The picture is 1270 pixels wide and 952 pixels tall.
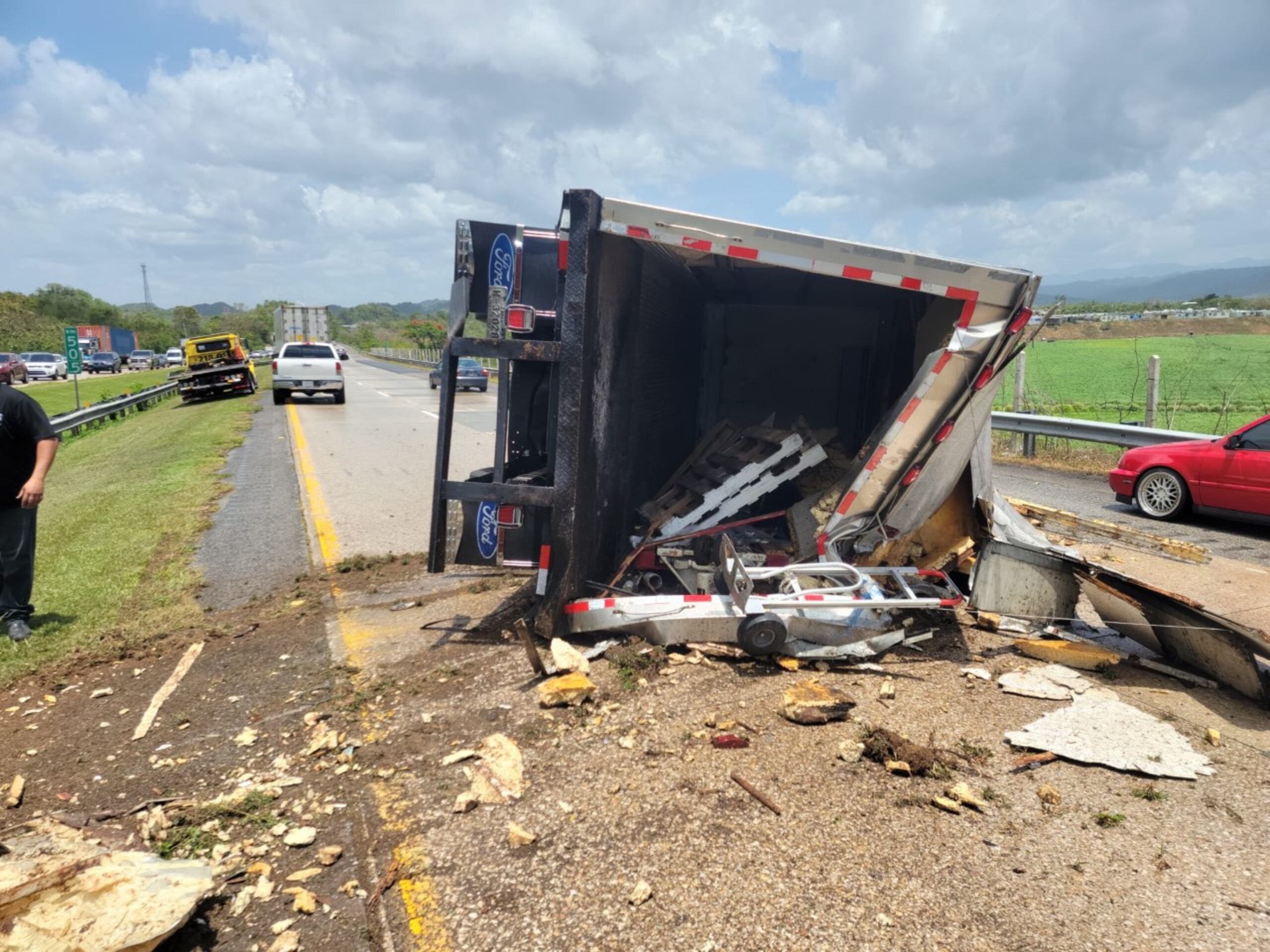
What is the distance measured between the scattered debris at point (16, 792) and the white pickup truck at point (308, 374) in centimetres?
2257

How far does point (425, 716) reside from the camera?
3906 mm

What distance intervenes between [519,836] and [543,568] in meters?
1.90

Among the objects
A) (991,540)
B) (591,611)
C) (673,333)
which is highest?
(673,333)

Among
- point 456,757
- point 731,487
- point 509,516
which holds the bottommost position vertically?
point 456,757

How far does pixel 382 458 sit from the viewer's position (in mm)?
13055

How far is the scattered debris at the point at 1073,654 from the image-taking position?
4277 mm

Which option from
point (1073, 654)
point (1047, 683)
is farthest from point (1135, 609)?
point (1047, 683)

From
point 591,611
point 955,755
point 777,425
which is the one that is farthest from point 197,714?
point 777,425

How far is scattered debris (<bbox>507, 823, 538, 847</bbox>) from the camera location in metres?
2.89

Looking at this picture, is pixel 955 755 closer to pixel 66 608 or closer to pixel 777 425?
pixel 777 425

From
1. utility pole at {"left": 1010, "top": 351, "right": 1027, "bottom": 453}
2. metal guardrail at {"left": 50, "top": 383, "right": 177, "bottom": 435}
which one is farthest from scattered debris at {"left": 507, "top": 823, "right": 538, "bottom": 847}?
metal guardrail at {"left": 50, "top": 383, "right": 177, "bottom": 435}

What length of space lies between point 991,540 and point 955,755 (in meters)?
1.69

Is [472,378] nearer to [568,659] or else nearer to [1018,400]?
[1018,400]

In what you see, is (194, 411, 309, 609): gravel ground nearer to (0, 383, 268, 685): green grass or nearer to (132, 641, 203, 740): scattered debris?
(0, 383, 268, 685): green grass
